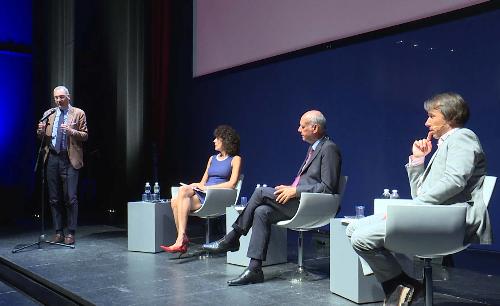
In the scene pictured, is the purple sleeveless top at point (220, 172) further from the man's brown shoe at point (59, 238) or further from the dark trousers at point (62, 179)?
the man's brown shoe at point (59, 238)

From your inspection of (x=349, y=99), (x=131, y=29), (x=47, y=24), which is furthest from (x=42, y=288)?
(x=47, y=24)

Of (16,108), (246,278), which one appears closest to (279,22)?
(246,278)

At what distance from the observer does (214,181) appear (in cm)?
439

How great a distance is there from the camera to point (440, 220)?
2.15 m

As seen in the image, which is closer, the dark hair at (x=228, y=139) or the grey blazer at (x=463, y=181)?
the grey blazer at (x=463, y=181)

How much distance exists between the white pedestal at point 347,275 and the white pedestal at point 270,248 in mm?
935

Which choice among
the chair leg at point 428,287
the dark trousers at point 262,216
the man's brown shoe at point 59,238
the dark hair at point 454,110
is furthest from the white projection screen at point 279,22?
the man's brown shoe at point 59,238

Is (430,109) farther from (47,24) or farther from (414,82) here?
(47,24)

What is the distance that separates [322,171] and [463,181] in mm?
1250

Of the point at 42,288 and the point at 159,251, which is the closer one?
Result: the point at 42,288

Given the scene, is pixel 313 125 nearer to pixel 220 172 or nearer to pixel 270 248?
pixel 270 248

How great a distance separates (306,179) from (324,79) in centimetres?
227

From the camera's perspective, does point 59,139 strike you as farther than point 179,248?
Yes

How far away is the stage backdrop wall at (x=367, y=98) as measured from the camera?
419cm
